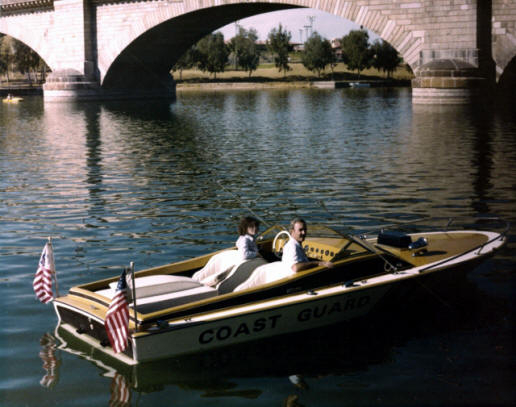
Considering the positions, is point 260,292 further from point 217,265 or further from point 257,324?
point 217,265

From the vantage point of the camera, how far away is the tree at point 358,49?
99.0 metres

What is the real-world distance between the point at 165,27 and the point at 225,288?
4821 cm

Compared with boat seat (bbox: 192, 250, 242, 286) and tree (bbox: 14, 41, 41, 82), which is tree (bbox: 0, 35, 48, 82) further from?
boat seat (bbox: 192, 250, 242, 286)

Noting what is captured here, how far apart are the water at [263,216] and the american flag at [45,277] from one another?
0.38 metres

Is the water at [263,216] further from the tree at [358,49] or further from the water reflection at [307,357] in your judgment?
the tree at [358,49]

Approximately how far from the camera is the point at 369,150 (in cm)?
2433

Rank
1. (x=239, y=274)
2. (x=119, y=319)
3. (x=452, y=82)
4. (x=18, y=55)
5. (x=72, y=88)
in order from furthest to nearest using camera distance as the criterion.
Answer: (x=18, y=55), (x=72, y=88), (x=452, y=82), (x=239, y=274), (x=119, y=319)

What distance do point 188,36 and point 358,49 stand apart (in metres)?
45.5

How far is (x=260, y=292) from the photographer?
26.7 ft

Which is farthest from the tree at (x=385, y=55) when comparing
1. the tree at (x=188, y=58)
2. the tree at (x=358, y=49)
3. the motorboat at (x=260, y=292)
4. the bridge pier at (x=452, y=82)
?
the motorboat at (x=260, y=292)

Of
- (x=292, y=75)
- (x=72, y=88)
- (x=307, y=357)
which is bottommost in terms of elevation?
(x=307, y=357)

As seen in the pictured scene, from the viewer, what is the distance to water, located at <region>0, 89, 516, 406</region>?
713 cm

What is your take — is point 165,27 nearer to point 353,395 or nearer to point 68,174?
point 68,174

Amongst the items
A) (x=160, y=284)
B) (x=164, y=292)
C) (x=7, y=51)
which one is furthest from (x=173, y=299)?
(x=7, y=51)
